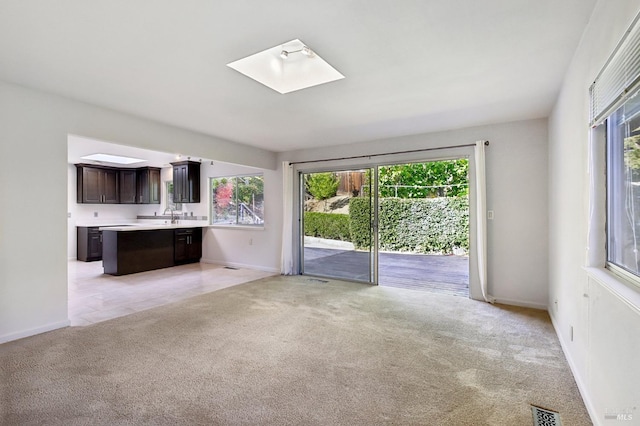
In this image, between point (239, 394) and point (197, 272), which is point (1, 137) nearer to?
point (239, 394)

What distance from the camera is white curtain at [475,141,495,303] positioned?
4043 mm

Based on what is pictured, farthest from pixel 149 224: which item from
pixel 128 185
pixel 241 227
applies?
pixel 241 227

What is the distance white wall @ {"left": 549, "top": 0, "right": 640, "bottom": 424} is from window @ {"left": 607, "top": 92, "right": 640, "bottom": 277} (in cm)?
15

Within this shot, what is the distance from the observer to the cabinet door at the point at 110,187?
25.7 feet

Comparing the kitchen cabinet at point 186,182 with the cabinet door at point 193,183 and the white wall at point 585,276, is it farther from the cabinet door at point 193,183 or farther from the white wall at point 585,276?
the white wall at point 585,276

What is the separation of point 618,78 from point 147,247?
270 inches

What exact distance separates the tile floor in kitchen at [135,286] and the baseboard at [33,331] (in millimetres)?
115

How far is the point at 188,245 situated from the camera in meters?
6.95

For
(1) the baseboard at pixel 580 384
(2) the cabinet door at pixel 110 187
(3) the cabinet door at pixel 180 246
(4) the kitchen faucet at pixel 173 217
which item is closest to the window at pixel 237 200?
(3) the cabinet door at pixel 180 246

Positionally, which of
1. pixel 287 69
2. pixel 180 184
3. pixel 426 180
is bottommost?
pixel 180 184

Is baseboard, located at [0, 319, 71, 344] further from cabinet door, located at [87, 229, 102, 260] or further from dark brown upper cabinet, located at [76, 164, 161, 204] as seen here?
dark brown upper cabinet, located at [76, 164, 161, 204]

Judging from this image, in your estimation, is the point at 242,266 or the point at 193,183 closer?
the point at 242,266

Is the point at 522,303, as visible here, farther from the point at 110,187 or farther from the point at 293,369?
the point at 110,187

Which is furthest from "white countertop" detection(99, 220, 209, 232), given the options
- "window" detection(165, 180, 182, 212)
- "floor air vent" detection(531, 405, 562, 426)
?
"floor air vent" detection(531, 405, 562, 426)
